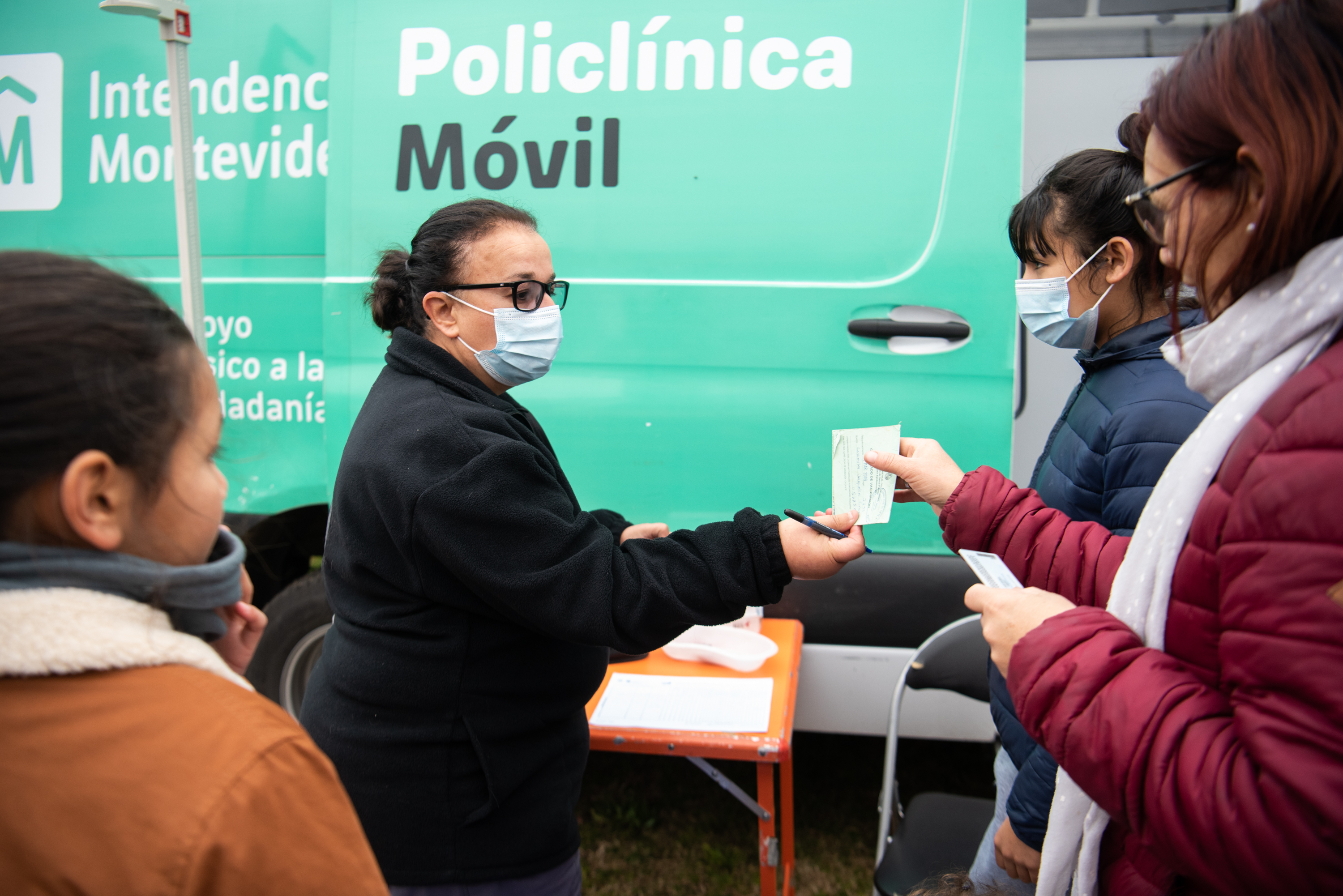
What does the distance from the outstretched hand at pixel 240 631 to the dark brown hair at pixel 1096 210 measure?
60.6 inches

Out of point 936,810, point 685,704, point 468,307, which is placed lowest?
point 936,810

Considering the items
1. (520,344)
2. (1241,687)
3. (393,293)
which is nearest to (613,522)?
(520,344)

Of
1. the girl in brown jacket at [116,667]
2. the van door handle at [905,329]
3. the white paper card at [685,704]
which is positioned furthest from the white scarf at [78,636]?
the van door handle at [905,329]

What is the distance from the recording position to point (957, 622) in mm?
2074

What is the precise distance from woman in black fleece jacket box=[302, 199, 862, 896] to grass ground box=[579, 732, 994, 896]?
54.3 inches

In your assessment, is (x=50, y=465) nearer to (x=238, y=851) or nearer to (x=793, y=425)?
(x=238, y=851)

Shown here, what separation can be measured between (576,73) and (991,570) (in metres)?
1.85

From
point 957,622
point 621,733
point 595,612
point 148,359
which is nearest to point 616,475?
point 621,733

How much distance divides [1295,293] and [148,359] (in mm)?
1032

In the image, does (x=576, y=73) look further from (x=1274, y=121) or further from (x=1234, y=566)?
(x=1234, y=566)

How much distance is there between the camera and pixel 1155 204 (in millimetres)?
886

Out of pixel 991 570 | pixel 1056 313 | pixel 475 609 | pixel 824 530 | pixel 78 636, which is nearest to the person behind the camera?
pixel 78 636

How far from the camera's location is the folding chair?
1.77 m

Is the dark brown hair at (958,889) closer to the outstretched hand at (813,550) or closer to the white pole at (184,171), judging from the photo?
the outstretched hand at (813,550)
